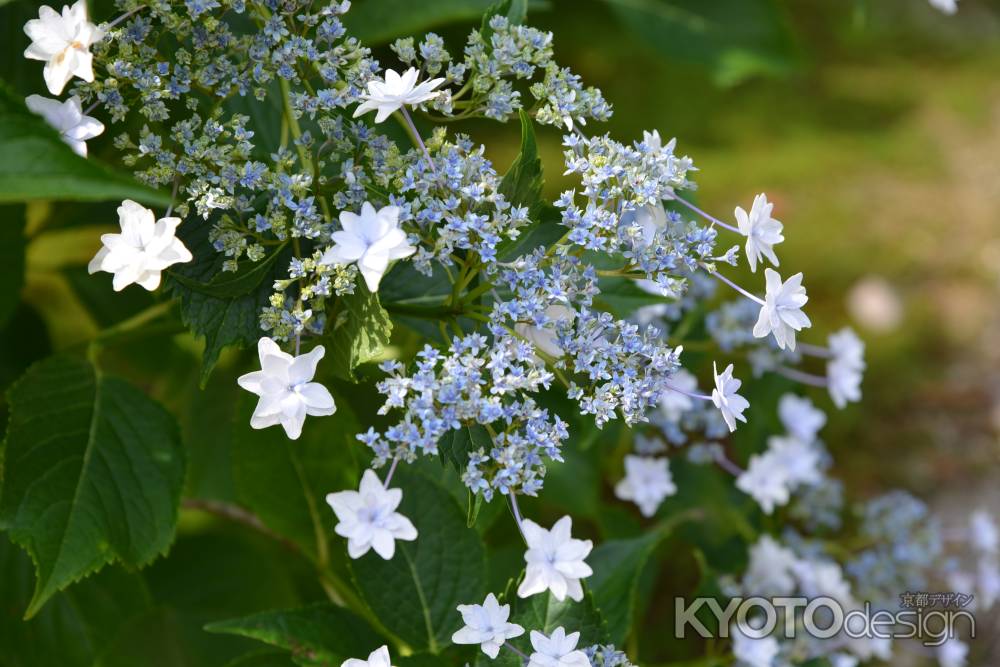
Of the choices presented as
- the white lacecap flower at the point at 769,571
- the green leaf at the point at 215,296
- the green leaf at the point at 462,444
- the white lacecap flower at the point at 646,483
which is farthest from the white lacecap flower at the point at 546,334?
the white lacecap flower at the point at 769,571

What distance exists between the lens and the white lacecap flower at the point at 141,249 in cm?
61

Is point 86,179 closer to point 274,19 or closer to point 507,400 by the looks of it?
point 274,19

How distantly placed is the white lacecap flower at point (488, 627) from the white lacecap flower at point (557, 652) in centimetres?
2

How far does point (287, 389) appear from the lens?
61cm

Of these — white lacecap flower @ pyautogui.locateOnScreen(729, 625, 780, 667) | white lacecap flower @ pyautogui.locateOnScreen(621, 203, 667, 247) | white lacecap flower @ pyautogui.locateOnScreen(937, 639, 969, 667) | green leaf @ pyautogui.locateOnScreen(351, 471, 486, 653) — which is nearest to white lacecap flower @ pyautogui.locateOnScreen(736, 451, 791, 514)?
white lacecap flower @ pyautogui.locateOnScreen(729, 625, 780, 667)

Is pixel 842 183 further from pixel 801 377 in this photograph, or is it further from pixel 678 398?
pixel 678 398

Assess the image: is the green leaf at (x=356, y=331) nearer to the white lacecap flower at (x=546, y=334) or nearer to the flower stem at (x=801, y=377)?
the white lacecap flower at (x=546, y=334)

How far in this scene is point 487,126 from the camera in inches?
78.3

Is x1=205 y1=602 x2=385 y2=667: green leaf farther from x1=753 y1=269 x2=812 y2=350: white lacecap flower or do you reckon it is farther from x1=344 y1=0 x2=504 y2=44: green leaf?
x1=344 y1=0 x2=504 y2=44: green leaf

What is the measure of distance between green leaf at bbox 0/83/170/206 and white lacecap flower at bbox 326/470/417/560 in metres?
0.21

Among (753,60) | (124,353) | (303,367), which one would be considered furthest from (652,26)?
(303,367)

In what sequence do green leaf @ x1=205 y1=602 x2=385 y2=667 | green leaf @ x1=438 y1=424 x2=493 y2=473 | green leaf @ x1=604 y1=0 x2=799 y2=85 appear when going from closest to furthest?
green leaf @ x1=438 y1=424 x2=493 y2=473 → green leaf @ x1=205 y1=602 x2=385 y2=667 → green leaf @ x1=604 y1=0 x2=799 y2=85

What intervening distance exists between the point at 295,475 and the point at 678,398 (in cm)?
41

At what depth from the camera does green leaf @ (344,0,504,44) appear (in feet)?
3.84
